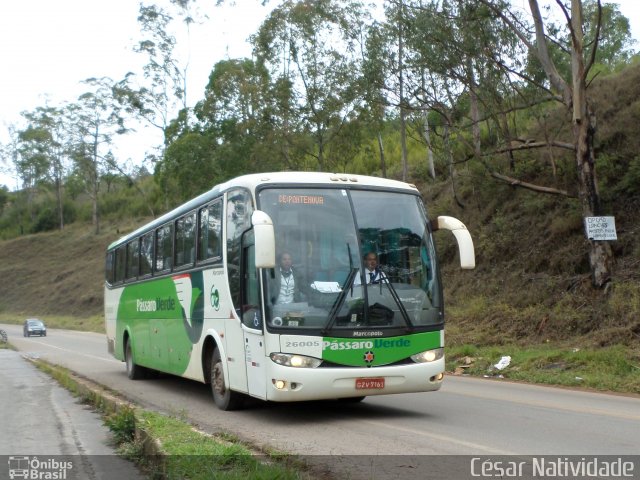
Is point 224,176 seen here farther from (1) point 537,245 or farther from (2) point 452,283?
(1) point 537,245

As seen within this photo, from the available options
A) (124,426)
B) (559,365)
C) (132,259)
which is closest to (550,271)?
(559,365)

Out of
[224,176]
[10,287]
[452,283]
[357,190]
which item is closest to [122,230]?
[10,287]

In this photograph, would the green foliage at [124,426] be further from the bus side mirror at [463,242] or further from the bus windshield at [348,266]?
the bus side mirror at [463,242]

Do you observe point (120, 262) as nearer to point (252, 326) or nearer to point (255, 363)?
point (252, 326)

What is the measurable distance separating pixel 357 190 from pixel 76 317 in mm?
60132

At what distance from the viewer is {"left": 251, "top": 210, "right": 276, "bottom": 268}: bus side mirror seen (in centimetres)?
890

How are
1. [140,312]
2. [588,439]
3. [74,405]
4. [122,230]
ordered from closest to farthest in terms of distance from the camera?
[588,439] → [74,405] → [140,312] → [122,230]

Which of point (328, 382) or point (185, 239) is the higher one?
point (185, 239)

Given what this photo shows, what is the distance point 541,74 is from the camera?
2106 centimetres

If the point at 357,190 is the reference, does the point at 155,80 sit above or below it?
above

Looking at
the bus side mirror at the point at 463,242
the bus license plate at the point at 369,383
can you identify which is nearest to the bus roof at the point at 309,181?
the bus side mirror at the point at 463,242

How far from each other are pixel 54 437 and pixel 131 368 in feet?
25.5

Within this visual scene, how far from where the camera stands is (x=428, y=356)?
33.0 feet

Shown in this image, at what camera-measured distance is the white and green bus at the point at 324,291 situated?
953 centimetres
